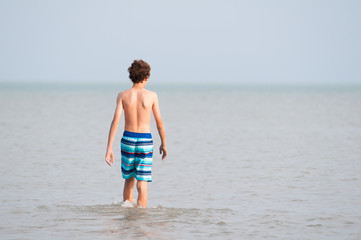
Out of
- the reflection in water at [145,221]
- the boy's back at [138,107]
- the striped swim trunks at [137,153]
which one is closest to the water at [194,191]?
the reflection in water at [145,221]

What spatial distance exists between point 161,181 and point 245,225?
3.59 m

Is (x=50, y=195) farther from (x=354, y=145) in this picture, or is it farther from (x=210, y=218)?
(x=354, y=145)

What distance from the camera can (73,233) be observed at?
6.66 meters

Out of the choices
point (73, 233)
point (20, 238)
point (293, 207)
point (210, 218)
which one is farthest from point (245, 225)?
point (20, 238)

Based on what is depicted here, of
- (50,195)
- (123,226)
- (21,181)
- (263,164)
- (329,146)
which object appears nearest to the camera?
(123,226)

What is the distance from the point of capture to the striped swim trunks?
766 centimetres

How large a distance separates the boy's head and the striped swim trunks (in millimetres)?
674

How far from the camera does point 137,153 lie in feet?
25.2

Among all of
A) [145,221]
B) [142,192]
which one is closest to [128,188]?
[142,192]

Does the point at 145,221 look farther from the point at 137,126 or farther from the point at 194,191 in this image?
the point at 194,191

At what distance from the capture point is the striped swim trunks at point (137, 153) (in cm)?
766

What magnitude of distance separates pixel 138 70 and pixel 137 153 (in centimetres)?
100

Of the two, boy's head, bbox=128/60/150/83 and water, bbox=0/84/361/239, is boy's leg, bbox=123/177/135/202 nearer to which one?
water, bbox=0/84/361/239

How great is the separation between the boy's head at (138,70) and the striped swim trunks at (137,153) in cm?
67
